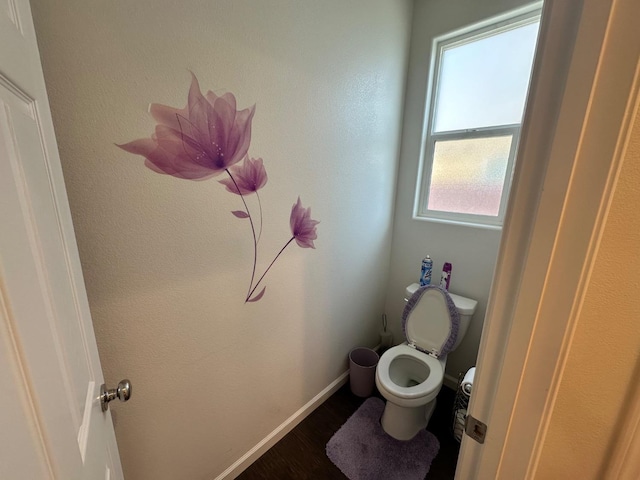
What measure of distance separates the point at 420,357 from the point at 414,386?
0.21 metres

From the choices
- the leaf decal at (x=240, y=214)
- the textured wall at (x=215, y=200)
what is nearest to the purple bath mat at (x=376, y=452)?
the textured wall at (x=215, y=200)

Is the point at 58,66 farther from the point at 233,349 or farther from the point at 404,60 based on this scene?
the point at 404,60

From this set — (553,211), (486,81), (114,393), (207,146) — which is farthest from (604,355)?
(486,81)

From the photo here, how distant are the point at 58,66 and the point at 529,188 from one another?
3.66ft

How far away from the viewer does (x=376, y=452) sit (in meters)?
1.46

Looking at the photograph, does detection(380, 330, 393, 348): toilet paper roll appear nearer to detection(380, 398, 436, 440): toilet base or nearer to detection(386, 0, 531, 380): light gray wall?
detection(386, 0, 531, 380): light gray wall

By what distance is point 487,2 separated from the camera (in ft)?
4.72

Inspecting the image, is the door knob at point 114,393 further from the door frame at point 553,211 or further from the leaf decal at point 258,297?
the door frame at point 553,211

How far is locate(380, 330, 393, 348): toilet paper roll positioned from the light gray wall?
0.25 meters

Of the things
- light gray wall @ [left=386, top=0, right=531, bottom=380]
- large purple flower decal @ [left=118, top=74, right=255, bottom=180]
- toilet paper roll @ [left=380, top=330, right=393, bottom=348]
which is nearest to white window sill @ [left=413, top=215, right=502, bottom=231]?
light gray wall @ [left=386, top=0, right=531, bottom=380]

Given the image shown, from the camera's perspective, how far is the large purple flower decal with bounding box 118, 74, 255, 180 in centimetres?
85

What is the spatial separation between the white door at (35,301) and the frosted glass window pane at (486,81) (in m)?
1.96

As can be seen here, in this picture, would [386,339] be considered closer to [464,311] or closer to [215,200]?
[464,311]

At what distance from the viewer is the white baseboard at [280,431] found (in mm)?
1316
